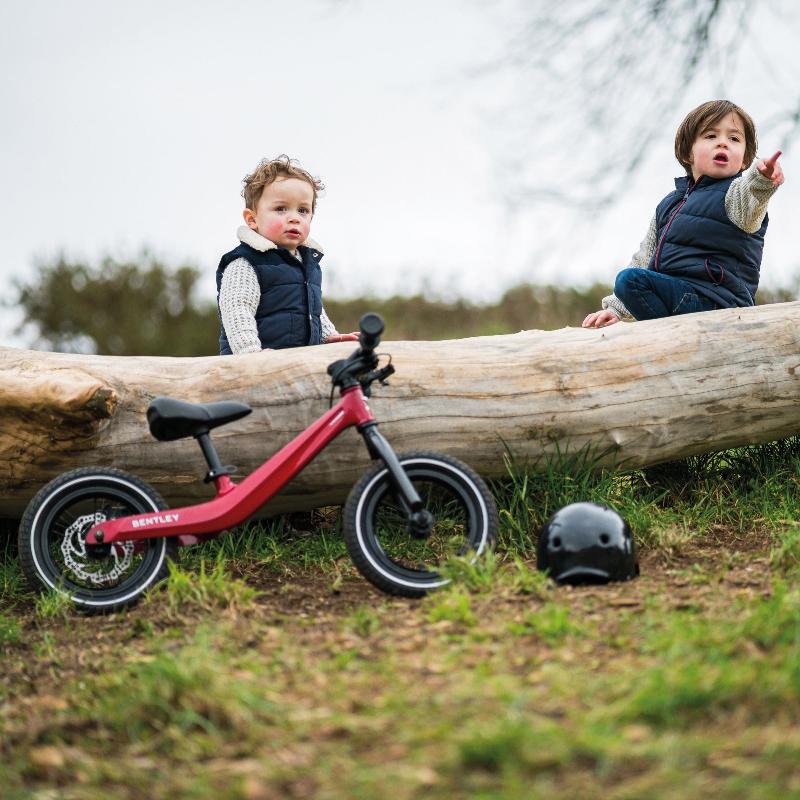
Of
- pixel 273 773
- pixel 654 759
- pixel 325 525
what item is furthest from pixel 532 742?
pixel 325 525

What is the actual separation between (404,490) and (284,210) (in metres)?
2.32

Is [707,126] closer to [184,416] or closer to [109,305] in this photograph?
[184,416]

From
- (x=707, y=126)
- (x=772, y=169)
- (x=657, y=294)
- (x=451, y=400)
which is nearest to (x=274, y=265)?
(x=451, y=400)

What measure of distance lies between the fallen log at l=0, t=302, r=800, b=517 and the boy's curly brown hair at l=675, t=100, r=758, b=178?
1241 mm

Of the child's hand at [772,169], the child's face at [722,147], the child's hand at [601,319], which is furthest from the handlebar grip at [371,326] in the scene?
the child's face at [722,147]

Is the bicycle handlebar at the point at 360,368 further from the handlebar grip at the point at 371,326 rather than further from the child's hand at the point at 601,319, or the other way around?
the child's hand at the point at 601,319

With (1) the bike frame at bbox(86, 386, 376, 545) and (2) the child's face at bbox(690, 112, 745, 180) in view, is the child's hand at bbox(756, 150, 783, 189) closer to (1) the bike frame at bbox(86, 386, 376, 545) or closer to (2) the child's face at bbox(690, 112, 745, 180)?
(2) the child's face at bbox(690, 112, 745, 180)

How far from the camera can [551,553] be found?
4.20 meters

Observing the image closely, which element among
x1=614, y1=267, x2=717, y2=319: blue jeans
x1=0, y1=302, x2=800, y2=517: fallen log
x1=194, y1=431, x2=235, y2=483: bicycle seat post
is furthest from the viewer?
x1=614, y1=267, x2=717, y2=319: blue jeans

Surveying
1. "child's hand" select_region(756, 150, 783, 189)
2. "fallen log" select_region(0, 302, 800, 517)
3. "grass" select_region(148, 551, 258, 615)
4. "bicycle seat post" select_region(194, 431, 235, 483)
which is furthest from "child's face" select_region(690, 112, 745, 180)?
"grass" select_region(148, 551, 258, 615)

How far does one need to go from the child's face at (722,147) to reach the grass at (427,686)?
2404 mm

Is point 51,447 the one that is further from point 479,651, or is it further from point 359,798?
point 359,798

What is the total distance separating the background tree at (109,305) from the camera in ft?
51.3

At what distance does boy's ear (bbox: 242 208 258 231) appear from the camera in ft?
19.1
